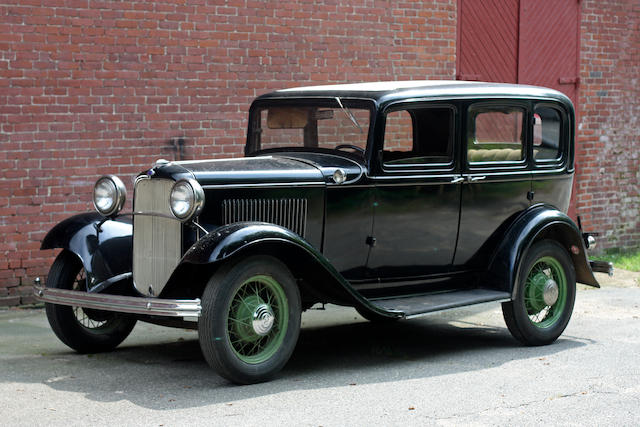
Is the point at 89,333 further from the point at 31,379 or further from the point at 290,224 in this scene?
the point at 290,224

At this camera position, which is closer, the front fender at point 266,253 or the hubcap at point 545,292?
the front fender at point 266,253

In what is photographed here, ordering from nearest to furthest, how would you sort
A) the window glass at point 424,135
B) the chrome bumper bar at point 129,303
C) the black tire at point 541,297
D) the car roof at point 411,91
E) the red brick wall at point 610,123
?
the chrome bumper bar at point 129,303
the car roof at point 411,91
the window glass at point 424,135
the black tire at point 541,297
the red brick wall at point 610,123

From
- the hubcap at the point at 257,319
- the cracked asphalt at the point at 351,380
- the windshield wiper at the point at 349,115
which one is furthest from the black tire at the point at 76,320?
the windshield wiper at the point at 349,115

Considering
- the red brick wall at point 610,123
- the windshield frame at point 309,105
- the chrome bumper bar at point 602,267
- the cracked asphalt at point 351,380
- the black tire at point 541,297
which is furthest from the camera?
the red brick wall at point 610,123

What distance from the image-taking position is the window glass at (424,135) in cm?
704

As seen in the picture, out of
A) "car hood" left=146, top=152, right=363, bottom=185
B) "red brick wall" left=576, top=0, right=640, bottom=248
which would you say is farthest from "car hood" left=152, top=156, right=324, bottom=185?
"red brick wall" left=576, top=0, right=640, bottom=248

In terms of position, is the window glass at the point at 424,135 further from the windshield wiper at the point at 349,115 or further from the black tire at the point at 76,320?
the black tire at the point at 76,320

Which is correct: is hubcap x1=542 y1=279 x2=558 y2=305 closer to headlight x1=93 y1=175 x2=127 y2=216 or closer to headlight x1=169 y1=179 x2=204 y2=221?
headlight x1=169 y1=179 x2=204 y2=221

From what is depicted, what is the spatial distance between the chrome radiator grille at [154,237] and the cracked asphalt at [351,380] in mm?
600

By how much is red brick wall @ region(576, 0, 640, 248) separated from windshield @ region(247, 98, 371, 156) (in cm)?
615

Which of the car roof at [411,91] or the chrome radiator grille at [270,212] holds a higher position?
the car roof at [411,91]

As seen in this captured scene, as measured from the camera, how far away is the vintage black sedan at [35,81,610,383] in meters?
5.87

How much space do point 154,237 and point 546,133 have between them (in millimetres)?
3413

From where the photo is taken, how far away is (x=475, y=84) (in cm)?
744
